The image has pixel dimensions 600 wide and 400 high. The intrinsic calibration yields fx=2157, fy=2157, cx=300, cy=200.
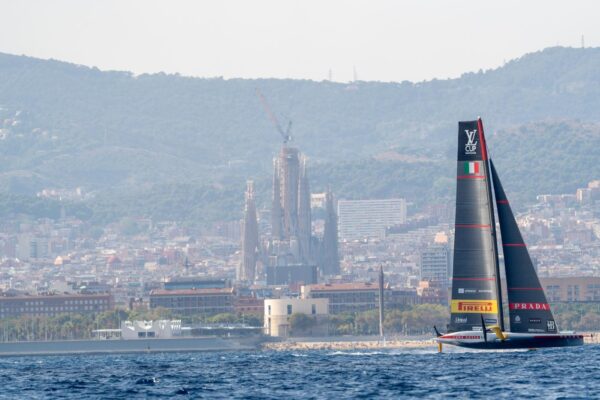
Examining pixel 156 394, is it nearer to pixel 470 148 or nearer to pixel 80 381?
pixel 80 381

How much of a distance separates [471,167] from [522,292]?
506 centimetres

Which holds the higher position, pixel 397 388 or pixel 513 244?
pixel 513 244

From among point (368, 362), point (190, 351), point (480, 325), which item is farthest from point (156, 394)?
point (190, 351)

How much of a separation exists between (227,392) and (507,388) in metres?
9.35

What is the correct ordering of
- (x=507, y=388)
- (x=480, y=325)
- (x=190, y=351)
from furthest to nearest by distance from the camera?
(x=190, y=351), (x=480, y=325), (x=507, y=388)

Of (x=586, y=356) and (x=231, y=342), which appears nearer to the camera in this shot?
(x=586, y=356)

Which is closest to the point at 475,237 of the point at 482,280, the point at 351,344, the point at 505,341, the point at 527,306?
the point at 482,280

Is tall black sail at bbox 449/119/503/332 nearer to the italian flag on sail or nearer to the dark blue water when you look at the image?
the italian flag on sail

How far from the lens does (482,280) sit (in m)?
79.8

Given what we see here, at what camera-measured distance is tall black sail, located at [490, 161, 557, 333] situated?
263 feet

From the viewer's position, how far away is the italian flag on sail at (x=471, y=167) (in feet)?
262

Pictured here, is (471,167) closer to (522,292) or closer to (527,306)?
(522,292)

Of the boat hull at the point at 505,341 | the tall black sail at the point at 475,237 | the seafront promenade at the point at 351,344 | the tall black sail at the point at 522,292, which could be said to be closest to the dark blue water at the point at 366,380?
the boat hull at the point at 505,341

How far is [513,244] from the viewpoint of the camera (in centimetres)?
8106
